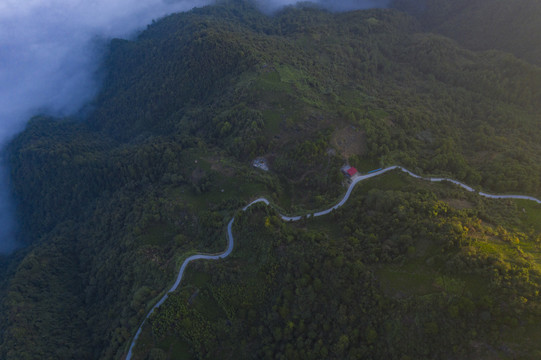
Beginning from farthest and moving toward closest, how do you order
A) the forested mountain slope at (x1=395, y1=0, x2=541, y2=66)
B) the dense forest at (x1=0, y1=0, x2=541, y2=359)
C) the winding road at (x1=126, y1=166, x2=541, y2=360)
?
the forested mountain slope at (x1=395, y1=0, x2=541, y2=66), the winding road at (x1=126, y1=166, x2=541, y2=360), the dense forest at (x1=0, y1=0, x2=541, y2=359)

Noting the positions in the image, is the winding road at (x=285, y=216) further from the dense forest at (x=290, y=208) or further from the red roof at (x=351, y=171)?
the dense forest at (x=290, y=208)

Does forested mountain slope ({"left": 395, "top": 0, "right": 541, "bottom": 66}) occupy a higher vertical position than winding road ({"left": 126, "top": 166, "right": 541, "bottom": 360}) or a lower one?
higher

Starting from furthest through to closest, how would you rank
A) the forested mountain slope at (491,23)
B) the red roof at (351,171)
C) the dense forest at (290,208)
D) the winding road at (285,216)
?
the forested mountain slope at (491,23), the red roof at (351,171), the winding road at (285,216), the dense forest at (290,208)

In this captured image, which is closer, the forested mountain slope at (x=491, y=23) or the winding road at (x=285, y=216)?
the winding road at (x=285, y=216)

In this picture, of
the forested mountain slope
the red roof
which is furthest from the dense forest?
the forested mountain slope

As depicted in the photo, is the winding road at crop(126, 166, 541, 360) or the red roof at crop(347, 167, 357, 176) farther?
the red roof at crop(347, 167, 357, 176)

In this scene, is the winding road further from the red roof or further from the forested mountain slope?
the forested mountain slope

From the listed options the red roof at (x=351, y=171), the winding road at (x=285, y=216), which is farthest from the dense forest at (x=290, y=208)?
the red roof at (x=351, y=171)

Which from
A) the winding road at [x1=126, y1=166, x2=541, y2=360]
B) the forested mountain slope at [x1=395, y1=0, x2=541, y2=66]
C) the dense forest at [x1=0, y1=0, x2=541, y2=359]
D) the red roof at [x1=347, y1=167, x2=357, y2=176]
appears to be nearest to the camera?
the dense forest at [x1=0, y1=0, x2=541, y2=359]

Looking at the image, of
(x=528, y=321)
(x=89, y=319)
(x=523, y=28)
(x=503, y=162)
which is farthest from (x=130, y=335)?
(x=523, y=28)

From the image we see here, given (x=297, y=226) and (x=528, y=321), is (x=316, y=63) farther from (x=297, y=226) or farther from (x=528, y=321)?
(x=528, y=321)
